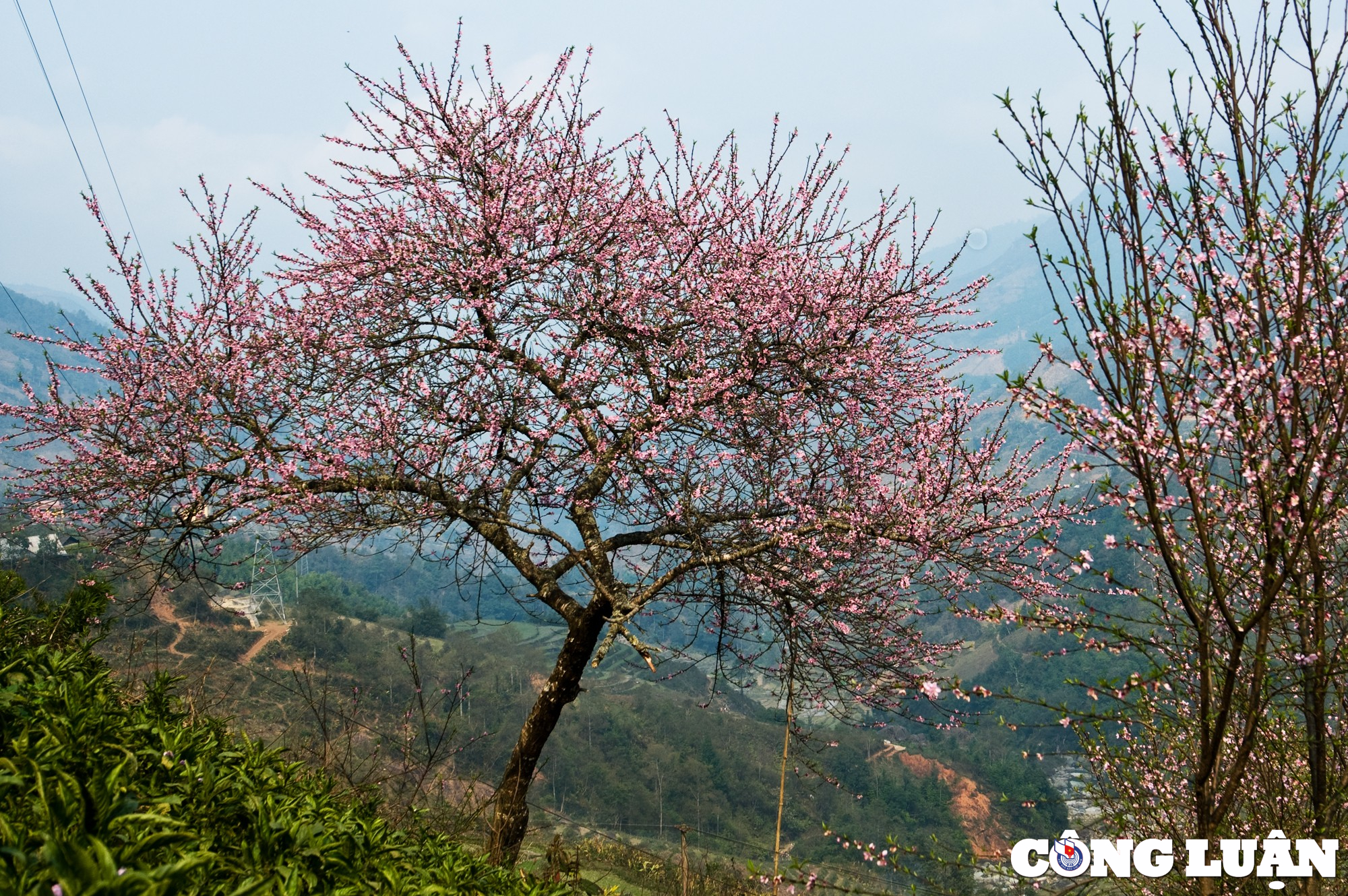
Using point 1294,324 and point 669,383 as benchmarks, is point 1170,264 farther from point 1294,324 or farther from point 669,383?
point 669,383

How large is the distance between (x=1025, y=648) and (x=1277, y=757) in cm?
6663

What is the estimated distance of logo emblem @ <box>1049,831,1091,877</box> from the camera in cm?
505

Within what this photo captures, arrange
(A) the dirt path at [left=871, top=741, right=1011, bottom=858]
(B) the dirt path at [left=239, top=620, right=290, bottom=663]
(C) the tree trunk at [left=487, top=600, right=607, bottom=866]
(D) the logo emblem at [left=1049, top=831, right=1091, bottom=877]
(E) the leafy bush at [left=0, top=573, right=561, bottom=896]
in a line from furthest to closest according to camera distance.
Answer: (A) the dirt path at [left=871, top=741, right=1011, bottom=858], (B) the dirt path at [left=239, top=620, right=290, bottom=663], (C) the tree trunk at [left=487, top=600, right=607, bottom=866], (D) the logo emblem at [left=1049, top=831, right=1091, bottom=877], (E) the leafy bush at [left=0, top=573, right=561, bottom=896]

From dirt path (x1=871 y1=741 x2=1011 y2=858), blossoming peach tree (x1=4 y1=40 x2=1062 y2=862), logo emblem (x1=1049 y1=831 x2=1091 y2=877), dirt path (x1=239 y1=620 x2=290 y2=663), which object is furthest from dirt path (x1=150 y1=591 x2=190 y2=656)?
dirt path (x1=871 y1=741 x2=1011 y2=858)

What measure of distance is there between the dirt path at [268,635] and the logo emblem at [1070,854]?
108 ft

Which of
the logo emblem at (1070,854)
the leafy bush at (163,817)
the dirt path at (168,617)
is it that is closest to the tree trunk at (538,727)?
the leafy bush at (163,817)

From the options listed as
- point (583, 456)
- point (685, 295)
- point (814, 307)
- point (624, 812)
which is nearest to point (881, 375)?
point (814, 307)

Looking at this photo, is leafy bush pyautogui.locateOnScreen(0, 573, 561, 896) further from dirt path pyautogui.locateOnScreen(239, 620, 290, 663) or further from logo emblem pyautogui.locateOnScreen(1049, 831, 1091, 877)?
dirt path pyautogui.locateOnScreen(239, 620, 290, 663)

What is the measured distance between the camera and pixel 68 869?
1.45m

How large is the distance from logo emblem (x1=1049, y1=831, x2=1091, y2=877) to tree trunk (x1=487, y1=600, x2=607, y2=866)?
4.01m

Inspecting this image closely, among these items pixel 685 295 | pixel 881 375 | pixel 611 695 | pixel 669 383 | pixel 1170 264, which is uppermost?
pixel 685 295

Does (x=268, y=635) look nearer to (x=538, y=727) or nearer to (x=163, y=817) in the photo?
(x=538, y=727)

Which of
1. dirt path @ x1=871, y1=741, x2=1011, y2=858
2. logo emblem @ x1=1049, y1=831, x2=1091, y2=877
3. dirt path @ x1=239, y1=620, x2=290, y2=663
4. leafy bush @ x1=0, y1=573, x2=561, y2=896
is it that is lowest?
dirt path @ x1=871, y1=741, x2=1011, y2=858

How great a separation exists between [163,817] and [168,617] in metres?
38.1
